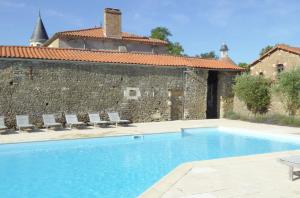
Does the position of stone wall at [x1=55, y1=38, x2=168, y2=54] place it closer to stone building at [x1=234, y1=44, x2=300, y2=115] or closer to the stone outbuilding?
the stone outbuilding

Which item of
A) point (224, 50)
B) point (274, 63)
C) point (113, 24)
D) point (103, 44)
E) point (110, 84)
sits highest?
point (113, 24)

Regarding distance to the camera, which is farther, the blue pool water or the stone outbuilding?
the stone outbuilding

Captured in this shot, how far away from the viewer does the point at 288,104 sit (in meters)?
17.6

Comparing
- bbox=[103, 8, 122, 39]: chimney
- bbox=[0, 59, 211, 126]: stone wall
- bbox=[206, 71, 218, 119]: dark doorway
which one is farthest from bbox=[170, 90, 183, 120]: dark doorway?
bbox=[103, 8, 122, 39]: chimney

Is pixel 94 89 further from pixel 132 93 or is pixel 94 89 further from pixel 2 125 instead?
pixel 2 125

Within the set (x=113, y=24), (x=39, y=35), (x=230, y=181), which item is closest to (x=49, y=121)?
(x=230, y=181)

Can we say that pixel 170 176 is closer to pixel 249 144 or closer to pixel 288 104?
pixel 249 144

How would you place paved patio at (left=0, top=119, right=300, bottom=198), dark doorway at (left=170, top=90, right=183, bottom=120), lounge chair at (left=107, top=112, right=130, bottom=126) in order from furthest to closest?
dark doorway at (left=170, top=90, right=183, bottom=120) < lounge chair at (left=107, top=112, right=130, bottom=126) < paved patio at (left=0, top=119, right=300, bottom=198)

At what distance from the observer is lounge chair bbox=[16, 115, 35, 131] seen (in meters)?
13.9

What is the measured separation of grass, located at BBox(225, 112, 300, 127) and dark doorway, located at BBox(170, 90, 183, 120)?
3315mm

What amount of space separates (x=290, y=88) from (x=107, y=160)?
1091 cm

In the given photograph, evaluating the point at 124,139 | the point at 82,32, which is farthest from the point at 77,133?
the point at 82,32

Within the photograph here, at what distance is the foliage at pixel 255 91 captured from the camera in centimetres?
1877

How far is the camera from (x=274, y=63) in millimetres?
23953
